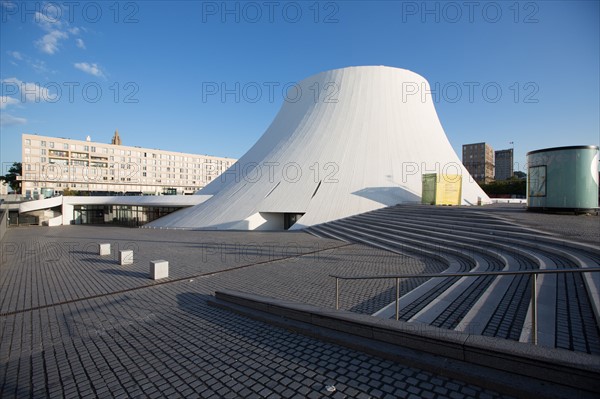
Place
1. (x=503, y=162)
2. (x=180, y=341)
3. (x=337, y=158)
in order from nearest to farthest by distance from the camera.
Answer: (x=180, y=341), (x=337, y=158), (x=503, y=162)

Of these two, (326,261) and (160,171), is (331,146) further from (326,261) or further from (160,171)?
(160,171)

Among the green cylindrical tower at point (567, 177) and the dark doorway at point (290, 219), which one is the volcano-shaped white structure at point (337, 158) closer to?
the dark doorway at point (290, 219)

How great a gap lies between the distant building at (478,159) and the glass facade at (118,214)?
60.3 metres

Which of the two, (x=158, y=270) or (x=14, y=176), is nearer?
(x=158, y=270)

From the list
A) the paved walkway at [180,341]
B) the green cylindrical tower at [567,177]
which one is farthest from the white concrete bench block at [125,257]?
the green cylindrical tower at [567,177]

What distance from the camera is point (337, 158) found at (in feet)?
57.8

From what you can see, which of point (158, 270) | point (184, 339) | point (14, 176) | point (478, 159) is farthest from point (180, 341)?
point (478, 159)

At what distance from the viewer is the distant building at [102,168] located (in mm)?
43344

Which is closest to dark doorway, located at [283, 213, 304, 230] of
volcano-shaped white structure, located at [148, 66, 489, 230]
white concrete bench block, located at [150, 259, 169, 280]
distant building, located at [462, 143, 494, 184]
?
volcano-shaped white structure, located at [148, 66, 489, 230]

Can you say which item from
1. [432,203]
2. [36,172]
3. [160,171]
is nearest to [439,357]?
[432,203]

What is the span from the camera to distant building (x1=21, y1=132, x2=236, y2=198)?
43344mm

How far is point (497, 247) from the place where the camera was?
6.80 m

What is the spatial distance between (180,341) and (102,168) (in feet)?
190

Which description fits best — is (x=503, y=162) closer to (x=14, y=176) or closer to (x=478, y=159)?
(x=478, y=159)
